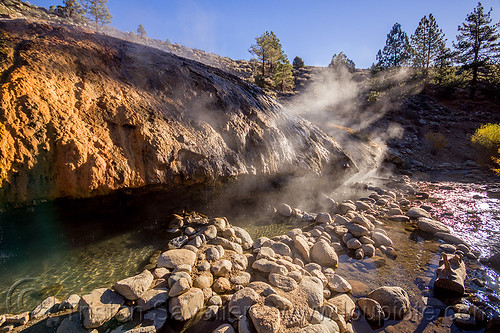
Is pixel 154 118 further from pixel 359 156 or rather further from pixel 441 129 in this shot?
pixel 441 129

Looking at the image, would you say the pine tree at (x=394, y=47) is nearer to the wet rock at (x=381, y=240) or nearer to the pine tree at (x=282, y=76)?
the pine tree at (x=282, y=76)

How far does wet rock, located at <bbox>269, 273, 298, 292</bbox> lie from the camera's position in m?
2.67

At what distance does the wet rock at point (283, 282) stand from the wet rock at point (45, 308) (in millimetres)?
2521

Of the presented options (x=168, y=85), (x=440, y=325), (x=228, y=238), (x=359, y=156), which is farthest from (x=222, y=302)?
(x=359, y=156)

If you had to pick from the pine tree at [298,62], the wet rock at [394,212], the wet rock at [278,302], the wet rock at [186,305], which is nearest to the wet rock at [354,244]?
the wet rock at [278,302]

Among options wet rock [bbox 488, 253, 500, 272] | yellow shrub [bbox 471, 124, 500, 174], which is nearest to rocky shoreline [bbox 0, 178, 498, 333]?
wet rock [bbox 488, 253, 500, 272]

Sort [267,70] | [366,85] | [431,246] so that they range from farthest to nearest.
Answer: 1. [267,70]
2. [366,85]
3. [431,246]

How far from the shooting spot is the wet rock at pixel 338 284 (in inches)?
114

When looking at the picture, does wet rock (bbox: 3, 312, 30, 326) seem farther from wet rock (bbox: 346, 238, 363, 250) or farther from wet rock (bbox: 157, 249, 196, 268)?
wet rock (bbox: 346, 238, 363, 250)

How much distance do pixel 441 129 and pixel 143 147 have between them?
22.4 meters

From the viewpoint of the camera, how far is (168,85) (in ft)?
15.7

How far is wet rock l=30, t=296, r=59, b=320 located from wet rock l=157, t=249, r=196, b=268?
43.7 inches

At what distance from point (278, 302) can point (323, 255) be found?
1569 mm

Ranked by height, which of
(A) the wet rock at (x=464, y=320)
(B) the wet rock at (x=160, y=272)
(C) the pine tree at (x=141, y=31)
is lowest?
(A) the wet rock at (x=464, y=320)
